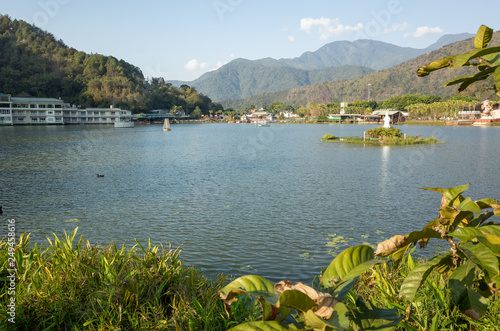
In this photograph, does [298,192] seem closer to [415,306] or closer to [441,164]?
[415,306]

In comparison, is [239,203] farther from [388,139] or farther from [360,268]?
[388,139]

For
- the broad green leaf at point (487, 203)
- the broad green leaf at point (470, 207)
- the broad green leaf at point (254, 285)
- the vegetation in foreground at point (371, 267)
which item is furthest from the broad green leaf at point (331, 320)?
the broad green leaf at point (487, 203)

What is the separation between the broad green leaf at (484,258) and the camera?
84.0 inches

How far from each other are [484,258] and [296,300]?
1.45 meters

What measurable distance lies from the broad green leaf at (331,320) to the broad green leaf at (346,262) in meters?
0.41

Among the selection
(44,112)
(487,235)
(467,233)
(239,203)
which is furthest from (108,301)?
(44,112)

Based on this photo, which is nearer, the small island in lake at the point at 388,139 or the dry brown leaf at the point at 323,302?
the dry brown leaf at the point at 323,302

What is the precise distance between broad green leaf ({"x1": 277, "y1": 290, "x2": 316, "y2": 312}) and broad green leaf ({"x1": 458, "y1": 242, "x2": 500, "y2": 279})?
1.32 metres

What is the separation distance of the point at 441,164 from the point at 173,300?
1077 inches

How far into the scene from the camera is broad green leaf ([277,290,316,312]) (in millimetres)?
1470

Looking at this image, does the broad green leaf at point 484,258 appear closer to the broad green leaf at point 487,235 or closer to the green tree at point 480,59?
the broad green leaf at point 487,235

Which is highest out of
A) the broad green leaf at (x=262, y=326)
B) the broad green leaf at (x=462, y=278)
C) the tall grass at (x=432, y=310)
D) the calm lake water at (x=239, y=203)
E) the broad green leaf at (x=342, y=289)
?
the broad green leaf at (x=342, y=289)

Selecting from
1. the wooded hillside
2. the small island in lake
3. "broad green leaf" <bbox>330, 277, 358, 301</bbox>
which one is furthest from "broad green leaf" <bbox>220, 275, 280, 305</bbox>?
the wooded hillside

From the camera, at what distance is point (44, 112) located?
101 metres
